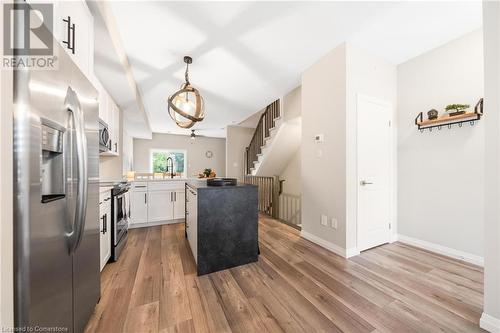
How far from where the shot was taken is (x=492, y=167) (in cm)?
128

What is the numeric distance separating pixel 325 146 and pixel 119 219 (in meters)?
3.04

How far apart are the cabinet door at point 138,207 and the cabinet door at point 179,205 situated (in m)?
0.53

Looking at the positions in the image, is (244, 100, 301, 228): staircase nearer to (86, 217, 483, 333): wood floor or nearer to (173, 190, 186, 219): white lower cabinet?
(173, 190, 186, 219): white lower cabinet

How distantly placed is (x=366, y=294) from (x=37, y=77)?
2590 mm

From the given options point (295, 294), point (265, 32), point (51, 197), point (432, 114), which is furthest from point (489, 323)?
point (265, 32)

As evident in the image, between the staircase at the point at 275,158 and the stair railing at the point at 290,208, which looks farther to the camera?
the stair railing at the point at 290,208

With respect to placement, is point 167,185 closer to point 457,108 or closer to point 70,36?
point 70,36

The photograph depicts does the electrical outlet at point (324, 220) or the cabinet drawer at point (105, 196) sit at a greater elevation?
the cabinet drawer at point (105, 196)

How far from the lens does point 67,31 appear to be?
1293 millimetres

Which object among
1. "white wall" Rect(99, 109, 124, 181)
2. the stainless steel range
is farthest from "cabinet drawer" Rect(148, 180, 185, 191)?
the stainless steel range

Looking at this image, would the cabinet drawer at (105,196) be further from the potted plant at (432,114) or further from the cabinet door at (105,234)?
the potted plant at (432,114)

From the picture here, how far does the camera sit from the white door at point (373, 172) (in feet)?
8.30

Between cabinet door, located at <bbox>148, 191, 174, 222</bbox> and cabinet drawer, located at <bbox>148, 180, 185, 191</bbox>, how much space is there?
0.08 meters

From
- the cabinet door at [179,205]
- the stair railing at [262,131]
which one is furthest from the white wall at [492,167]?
the cabinet door at [179,205]
